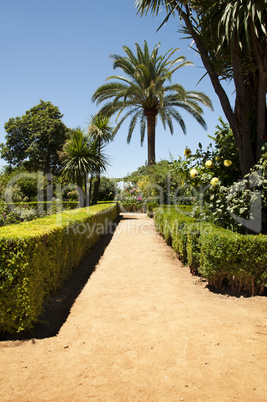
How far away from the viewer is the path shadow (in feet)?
9.73

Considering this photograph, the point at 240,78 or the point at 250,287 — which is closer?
the point at 250,287

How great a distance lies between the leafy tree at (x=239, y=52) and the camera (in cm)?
438

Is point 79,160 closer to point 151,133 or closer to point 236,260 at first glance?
point 151,133

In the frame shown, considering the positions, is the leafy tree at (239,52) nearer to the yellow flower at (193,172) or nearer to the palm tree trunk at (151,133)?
the yellow flower at (193,172)

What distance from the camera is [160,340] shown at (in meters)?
2.83

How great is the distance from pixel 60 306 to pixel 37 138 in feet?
93.6

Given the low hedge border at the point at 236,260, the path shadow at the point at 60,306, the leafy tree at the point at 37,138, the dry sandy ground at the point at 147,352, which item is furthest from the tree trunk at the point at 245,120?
the leafy tree at the point at 37,138

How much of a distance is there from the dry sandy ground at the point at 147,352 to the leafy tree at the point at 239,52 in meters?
2.74

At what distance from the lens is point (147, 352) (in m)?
2.61

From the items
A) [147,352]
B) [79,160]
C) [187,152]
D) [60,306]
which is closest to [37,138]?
[79,160]

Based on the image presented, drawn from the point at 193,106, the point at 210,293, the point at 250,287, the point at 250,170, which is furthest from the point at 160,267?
the point at 193,106

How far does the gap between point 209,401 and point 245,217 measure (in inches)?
130

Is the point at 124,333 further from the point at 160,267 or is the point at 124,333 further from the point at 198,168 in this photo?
the point at 198,168

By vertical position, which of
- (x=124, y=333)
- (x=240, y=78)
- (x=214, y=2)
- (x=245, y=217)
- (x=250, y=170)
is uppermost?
(x=214, y=2)
